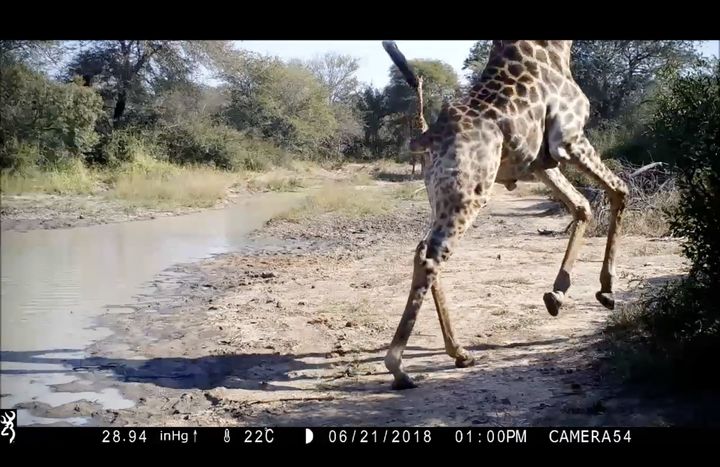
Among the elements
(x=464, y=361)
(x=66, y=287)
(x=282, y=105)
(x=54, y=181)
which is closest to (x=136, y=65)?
(x=54, y=181)

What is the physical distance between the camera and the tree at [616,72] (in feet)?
37.6

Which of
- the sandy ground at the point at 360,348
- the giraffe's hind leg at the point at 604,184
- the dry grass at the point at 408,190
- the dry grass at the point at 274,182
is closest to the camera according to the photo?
the sandy ground at the point at 360,348

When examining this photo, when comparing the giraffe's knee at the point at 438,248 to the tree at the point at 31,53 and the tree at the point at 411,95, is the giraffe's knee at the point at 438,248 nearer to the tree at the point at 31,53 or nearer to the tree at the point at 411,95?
the tree at the point at 31,53

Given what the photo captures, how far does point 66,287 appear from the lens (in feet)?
21.2

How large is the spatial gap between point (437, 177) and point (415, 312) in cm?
104

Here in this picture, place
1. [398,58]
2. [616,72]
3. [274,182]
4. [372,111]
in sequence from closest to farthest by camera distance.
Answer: [398,58], [372,111], [274,182], [616,72]

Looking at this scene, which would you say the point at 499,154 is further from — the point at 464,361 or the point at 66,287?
the point at 66,287

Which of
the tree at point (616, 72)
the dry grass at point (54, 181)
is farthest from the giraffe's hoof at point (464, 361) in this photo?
the tree at point (616, 72)

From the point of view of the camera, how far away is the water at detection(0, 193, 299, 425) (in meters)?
5.14

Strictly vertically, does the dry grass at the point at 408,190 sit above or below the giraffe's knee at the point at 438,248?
below

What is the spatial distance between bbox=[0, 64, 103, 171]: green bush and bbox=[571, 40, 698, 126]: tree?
25.5ft

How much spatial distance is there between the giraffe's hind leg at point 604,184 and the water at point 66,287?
390cm
